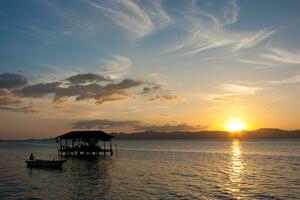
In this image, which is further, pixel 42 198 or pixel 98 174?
pixel 98 174

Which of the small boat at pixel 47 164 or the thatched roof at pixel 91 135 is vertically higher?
the thatched roof at pixel 91 135

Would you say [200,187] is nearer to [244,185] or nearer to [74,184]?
[244,185]

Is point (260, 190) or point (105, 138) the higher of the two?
point (105, 138)

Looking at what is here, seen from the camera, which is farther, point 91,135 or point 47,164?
point 91,135

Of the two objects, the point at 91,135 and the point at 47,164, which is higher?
the point at 91,135

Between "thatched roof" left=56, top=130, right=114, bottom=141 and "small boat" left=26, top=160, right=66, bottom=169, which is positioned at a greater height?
"thatched roof" left=56, top=130, right=114, bottom=141

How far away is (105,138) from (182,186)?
138 feet

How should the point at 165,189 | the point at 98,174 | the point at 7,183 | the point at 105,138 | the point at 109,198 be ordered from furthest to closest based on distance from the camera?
1. the point at 105,138
2. the point at 98,174
3. the point at 7,183
4. the point at 165,189
5. the point at 109,198

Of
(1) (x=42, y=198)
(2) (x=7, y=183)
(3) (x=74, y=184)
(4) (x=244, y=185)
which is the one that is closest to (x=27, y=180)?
(2) (x=7, y=183)

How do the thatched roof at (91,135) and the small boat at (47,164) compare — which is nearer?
the small boat at (47,164)

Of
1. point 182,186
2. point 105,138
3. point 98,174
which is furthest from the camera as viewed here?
point 105,138

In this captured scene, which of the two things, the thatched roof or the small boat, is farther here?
the thatched roof

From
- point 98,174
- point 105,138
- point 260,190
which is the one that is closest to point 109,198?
point 260,190

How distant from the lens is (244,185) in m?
41.8
